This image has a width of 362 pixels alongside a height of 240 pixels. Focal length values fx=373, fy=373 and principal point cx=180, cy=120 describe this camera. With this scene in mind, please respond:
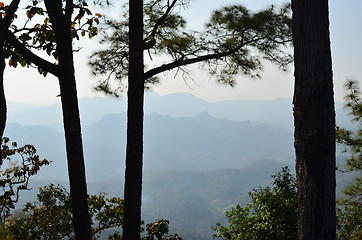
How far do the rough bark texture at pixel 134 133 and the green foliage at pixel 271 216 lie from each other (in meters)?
2.10

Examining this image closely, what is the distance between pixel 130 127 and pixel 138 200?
802 millimetres

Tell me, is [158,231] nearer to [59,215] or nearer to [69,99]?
[69,99]

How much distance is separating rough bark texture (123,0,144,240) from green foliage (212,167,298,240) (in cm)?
210

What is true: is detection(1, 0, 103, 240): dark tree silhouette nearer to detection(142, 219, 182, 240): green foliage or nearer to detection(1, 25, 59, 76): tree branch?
detection(1, 25, 59, 76): tree branch

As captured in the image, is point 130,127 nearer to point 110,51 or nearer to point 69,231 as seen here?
point 110,51

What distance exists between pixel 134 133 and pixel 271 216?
249 centimetres

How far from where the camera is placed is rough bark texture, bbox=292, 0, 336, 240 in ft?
7.93

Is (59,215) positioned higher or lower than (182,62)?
lower

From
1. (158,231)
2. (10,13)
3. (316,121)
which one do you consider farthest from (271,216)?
(10,13)

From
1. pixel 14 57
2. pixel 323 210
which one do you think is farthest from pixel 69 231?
A: pixel 323 210

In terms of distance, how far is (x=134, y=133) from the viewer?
3.99 m

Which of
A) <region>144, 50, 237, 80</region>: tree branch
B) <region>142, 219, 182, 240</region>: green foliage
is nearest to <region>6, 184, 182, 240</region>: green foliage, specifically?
<region>142, 219, 182, 240</region>: green foliage

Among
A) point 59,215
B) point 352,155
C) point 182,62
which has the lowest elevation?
point 59,215

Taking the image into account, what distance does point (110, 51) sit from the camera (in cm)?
556
